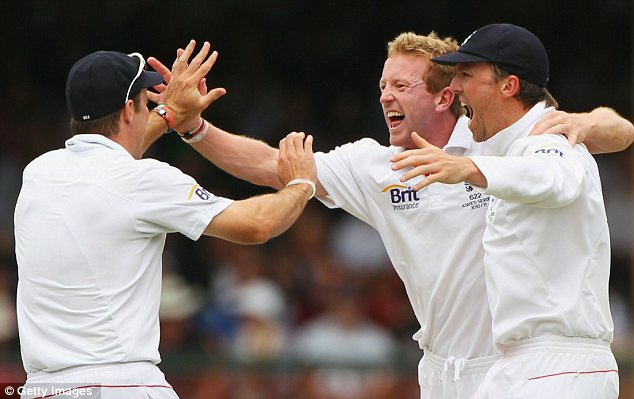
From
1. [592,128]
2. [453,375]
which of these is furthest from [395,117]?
[453,375]

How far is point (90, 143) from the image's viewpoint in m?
Result: 4.53

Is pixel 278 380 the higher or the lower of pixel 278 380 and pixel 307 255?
the lower

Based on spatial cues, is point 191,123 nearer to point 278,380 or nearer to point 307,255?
point 278,380

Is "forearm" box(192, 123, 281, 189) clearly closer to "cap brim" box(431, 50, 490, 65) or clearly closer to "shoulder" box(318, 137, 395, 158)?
"shoulder" box(318, 137, 395, 158)

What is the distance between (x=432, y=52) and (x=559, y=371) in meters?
1.71

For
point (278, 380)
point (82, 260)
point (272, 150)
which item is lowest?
point (278, 380)

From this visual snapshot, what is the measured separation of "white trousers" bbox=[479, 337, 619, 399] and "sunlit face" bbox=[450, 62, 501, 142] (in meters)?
0.91

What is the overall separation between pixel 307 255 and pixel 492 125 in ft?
18.5

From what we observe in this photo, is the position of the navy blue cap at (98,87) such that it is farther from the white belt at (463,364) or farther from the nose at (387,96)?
the white belt at (463,364)

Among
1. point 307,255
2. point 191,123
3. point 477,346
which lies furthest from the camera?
point 307,255

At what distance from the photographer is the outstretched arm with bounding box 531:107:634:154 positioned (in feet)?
15.3

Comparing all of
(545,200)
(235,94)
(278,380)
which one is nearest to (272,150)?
(545,200)

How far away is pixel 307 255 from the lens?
10375 mm

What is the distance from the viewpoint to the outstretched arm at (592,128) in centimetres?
466
